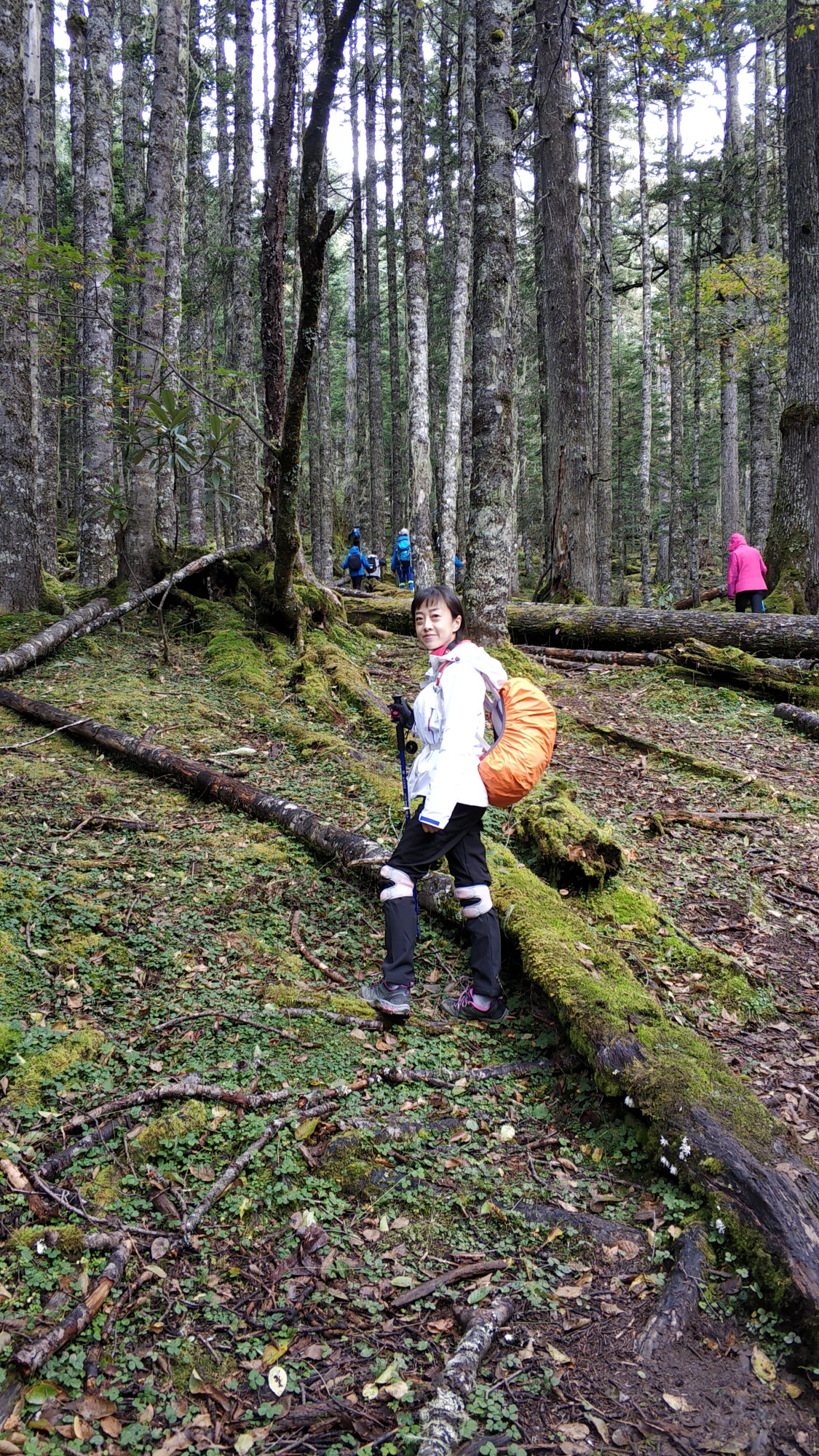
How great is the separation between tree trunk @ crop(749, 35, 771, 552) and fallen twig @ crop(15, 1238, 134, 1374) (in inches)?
866

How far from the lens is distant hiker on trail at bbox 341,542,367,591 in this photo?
719 inches

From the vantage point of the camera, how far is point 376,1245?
2854 millimetres

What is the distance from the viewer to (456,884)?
4262 millimetres

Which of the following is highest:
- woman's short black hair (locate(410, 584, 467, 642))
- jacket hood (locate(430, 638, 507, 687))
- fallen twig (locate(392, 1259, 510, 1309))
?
woman's short black hair (locate(410, 584, 467, 642))

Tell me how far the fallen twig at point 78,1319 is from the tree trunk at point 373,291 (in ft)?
68.3

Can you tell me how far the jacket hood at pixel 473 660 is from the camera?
4113 mm

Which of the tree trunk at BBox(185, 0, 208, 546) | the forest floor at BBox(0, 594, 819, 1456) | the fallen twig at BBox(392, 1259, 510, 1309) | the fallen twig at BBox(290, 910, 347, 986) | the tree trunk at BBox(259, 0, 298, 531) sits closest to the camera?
the forest floor at BBox(0, 594, 819, 1456)

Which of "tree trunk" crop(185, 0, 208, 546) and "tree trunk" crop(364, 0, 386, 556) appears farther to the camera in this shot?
"tree trunk" crop(364, 0, 386, 556)

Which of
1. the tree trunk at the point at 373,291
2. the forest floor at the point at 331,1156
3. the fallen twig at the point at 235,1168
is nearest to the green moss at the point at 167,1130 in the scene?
the forest floor at the point at 331,1156

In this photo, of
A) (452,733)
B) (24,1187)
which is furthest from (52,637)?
(24,1187)

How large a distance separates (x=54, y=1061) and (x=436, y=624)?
103 inches

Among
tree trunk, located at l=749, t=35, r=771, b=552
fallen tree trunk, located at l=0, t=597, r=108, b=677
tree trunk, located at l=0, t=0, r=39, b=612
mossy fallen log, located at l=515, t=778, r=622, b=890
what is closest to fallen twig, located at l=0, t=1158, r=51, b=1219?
mossy fallen log, located at l=515, t=778, r=622, b=890

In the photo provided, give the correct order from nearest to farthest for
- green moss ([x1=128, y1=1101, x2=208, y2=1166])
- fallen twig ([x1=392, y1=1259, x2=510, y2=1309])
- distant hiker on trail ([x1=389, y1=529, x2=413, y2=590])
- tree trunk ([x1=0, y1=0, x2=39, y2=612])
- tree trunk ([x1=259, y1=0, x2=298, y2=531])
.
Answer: fallen twig ([x1=392, y1=1259, x2=510, y2=1309])
green moss ([x1=128, y1=1101, x2=208, y2=1166])
tree trunk ([x1=259, y1=0, x2=298, y2=531])
tree trunk ([x1=0, y1=0, x2=39, y2=612])
distant hiker on trail ([x1=389, y1=529, x2=413, y2=590])

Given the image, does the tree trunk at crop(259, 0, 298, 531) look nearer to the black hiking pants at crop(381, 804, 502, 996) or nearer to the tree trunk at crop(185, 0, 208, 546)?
the black hiking pants at crop(381, 804, 502, 996)
